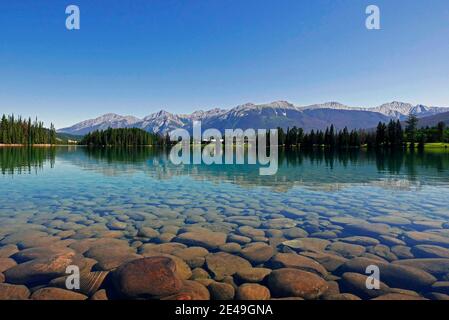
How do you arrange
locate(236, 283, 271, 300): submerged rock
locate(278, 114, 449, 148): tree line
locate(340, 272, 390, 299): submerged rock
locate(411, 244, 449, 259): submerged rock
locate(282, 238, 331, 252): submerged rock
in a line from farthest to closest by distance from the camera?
1. locate(278, 114, 449, 148): tree line
2. locate(282, 238, 331, 252): submerged rock
3. locate(411, 244, 449, 259): submerged rock
4. locate(340, 272, 390, 299): submerged rock
5. locate(236, 283, 271, 300): submerged rock

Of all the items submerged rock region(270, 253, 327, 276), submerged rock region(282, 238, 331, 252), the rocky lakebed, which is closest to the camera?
the rocky lakebed

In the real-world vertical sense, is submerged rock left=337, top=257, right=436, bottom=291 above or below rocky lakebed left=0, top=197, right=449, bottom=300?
below

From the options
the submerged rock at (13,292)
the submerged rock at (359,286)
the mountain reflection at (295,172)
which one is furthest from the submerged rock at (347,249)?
the mountain reflection at (295,172)

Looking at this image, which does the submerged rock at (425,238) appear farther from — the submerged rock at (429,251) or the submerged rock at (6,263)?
the submerged rock at (6,263)

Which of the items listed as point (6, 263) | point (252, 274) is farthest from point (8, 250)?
point (252, 274)

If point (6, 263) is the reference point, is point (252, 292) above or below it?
below

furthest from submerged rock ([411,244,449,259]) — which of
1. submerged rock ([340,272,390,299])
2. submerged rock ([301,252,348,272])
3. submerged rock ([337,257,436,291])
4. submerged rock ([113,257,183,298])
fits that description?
submerged rock ([113,257,183,298])

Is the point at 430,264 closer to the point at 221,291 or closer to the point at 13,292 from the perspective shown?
the point at 221,291

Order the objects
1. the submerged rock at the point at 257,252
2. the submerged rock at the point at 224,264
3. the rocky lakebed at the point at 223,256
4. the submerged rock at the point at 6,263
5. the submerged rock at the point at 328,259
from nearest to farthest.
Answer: the rocky lakebed at the point at 223,256 < the submerged rock at the point at 224,264 < the submerged rock at the point at 6,263 < the submerged rock at the point at 328,259 < the submerged rock at the point at 257,252

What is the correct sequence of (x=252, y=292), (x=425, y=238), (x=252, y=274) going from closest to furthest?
(x=252, y=292)
(x=252, y=274)
(x=425, y=238)

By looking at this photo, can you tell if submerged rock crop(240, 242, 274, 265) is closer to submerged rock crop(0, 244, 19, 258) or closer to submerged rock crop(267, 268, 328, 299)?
submerged rock crop(267, 268, 328, 299)
